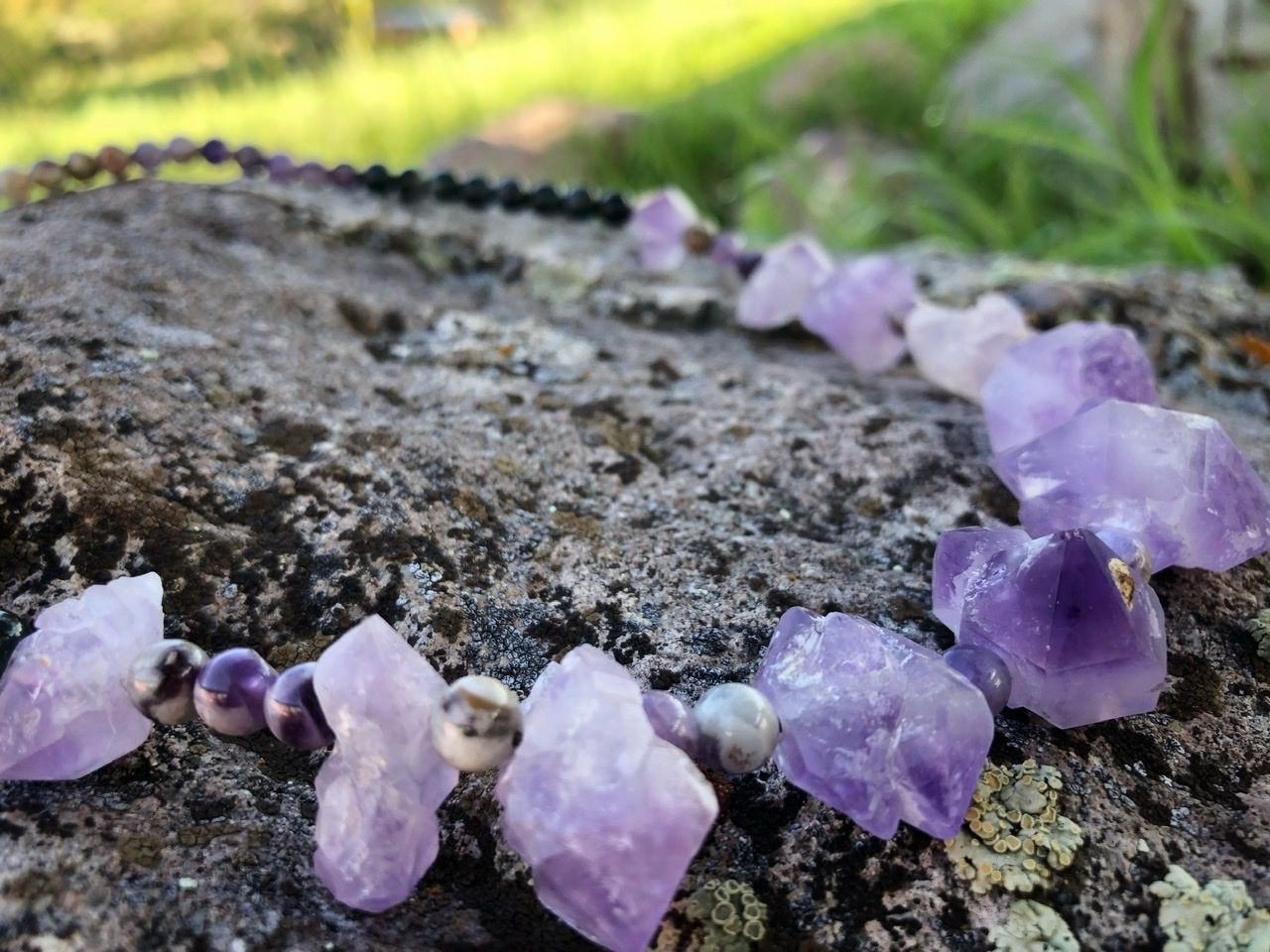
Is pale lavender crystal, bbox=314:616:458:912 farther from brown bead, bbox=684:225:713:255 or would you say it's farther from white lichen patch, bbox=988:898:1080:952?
brown bead, bbox=684:225:713:255

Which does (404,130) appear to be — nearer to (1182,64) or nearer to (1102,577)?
(1182,64)

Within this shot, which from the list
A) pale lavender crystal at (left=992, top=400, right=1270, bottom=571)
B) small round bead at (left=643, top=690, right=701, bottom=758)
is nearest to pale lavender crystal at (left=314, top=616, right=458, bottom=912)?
small round bead at (left=643, top=690, right=701, bottom=758)

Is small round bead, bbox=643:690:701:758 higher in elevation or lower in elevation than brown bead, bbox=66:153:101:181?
lower

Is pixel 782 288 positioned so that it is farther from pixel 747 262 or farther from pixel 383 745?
pixel 383 745

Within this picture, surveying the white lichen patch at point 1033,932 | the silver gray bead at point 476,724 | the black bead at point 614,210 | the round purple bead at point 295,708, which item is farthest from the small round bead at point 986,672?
the black bead at point 614,210

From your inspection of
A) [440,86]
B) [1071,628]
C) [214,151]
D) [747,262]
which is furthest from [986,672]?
[440,86]

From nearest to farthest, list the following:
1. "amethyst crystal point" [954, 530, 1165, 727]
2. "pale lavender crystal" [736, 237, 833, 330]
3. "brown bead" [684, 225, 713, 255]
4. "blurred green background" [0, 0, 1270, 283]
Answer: "amethyst crystal point" [954, 530, 1165, 727] → "pale lavender crystal" [736, 237, 833, 330] → "brown bead" [684, 225, 713, 255] → "blurred green background" [0, 0, 1270, 283]

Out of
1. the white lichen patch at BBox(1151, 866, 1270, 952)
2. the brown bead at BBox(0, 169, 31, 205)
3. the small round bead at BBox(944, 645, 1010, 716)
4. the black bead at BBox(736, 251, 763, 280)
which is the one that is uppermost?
the brown bead at BBox(0, 169, 31, 205)

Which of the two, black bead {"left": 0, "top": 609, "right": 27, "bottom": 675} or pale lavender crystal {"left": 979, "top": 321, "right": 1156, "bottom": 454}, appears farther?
pale lavender crystal {"left": 979, "top": 321, "right": 1156, "bottom": 454}
